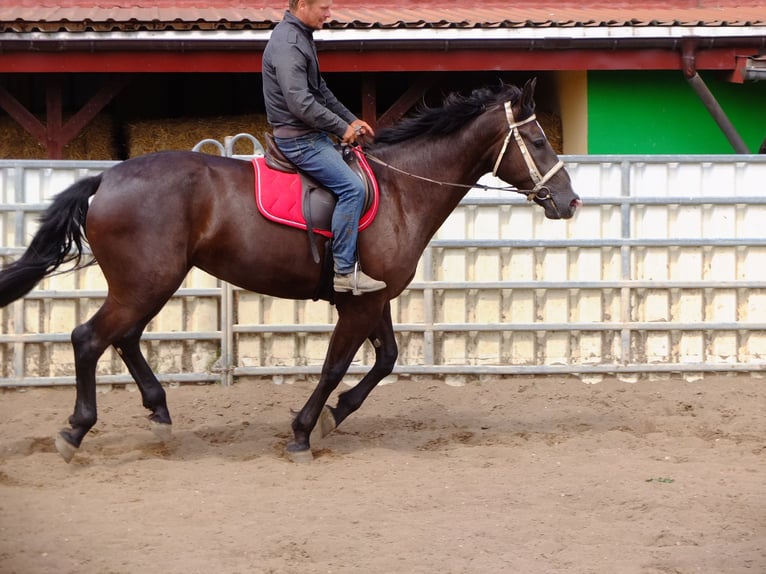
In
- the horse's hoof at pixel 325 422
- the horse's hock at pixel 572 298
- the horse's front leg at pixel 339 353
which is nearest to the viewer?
the horse's front leg at pixel 339 353

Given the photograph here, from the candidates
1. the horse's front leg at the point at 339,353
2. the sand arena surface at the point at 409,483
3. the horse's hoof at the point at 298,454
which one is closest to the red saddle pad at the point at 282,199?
the horse's front leg at the point at 339,353

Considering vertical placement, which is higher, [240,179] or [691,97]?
[691,97]

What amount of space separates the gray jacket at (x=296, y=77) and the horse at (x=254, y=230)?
0.56 metres

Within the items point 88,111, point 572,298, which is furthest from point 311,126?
point 88,111

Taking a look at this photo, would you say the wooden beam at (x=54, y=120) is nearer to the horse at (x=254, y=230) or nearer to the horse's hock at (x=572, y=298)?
the horse's hock at (x=572, y=298)

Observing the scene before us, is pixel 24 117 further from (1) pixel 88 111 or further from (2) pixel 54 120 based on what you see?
(1) pixel 88 111

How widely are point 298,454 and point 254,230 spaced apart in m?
1.45

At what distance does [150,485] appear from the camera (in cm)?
628

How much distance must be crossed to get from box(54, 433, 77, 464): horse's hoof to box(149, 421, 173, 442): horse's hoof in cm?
67

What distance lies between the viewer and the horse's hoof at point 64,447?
6.70m

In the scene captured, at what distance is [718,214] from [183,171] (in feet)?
15.5

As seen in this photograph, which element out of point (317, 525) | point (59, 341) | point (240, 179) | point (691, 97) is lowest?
point (317, 525)

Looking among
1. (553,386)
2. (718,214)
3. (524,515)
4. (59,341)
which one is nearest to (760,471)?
(524,515)

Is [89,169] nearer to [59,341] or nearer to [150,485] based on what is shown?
[59,341]
